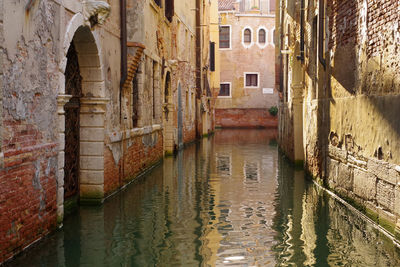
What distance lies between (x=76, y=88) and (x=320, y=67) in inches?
199

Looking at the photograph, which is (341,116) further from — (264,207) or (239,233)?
(239,233)

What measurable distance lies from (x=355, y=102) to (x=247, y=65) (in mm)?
31247

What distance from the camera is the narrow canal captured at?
5203mm

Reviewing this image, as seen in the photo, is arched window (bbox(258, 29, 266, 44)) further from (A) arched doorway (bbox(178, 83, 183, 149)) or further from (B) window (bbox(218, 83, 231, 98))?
(A) arched doorway (bbox(178, 83, 183, 149))

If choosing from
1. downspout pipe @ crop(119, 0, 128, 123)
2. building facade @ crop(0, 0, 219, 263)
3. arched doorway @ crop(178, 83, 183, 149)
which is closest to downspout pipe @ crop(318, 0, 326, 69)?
building facade @ crop(0, 0, 219, 263)

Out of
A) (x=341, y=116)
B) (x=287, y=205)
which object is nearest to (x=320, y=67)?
(x=341, y=116)

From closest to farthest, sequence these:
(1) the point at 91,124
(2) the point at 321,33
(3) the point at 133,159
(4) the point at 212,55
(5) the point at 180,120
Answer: (1) the point at 91,124, (2) the point at 321,33, (3) the point at 133,159, (5) the point at 180,120, (4) the point at 212,55

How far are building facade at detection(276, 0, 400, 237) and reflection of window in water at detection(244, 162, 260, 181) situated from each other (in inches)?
48.3

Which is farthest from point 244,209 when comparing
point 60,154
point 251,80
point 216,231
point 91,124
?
point 251,80

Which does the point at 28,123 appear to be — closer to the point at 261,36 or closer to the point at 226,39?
the point at 226,39

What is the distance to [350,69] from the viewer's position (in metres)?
8.27

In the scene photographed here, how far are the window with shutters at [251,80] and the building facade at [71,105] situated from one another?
23541mm

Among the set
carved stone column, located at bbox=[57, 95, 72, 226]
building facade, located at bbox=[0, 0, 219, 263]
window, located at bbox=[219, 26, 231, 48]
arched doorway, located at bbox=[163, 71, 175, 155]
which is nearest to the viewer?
building facade, located at bbox=[0, 0, 219, 263]

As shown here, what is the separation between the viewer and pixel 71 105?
7.82 meters
